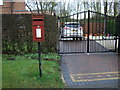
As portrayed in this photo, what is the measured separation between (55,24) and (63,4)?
11.4m

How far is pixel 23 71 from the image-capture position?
4.44 meters

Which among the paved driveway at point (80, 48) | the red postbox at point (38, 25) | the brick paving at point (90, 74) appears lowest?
the brick paving at point (90, 74)

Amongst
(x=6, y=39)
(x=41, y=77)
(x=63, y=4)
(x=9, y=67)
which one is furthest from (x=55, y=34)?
(x=63, y=4)

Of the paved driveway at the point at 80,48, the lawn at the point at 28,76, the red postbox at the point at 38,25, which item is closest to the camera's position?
the lawn at the point at 28,76

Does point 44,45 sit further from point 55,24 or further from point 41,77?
point 41,77

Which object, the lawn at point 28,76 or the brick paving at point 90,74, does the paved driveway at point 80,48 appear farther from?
the lawn at point 28,76

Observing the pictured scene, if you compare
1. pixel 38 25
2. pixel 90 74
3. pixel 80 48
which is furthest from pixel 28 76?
pixel 80 48

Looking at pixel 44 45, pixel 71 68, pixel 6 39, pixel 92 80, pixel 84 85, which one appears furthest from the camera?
pixel 44 45

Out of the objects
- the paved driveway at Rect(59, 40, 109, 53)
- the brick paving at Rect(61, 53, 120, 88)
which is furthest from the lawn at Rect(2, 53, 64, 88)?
the paved driveway at Rect(59, 40, 109, 53)

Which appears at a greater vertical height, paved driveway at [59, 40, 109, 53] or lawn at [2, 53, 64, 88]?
paved driveway at [59, 40, 109, 53]

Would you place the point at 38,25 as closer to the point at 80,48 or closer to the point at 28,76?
the point at 28,76

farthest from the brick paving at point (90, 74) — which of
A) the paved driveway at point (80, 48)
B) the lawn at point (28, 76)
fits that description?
the paved driveway at point (80, 48)

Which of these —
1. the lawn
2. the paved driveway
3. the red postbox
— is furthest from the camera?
the paved driveway

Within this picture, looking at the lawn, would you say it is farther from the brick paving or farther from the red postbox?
the red postbox
